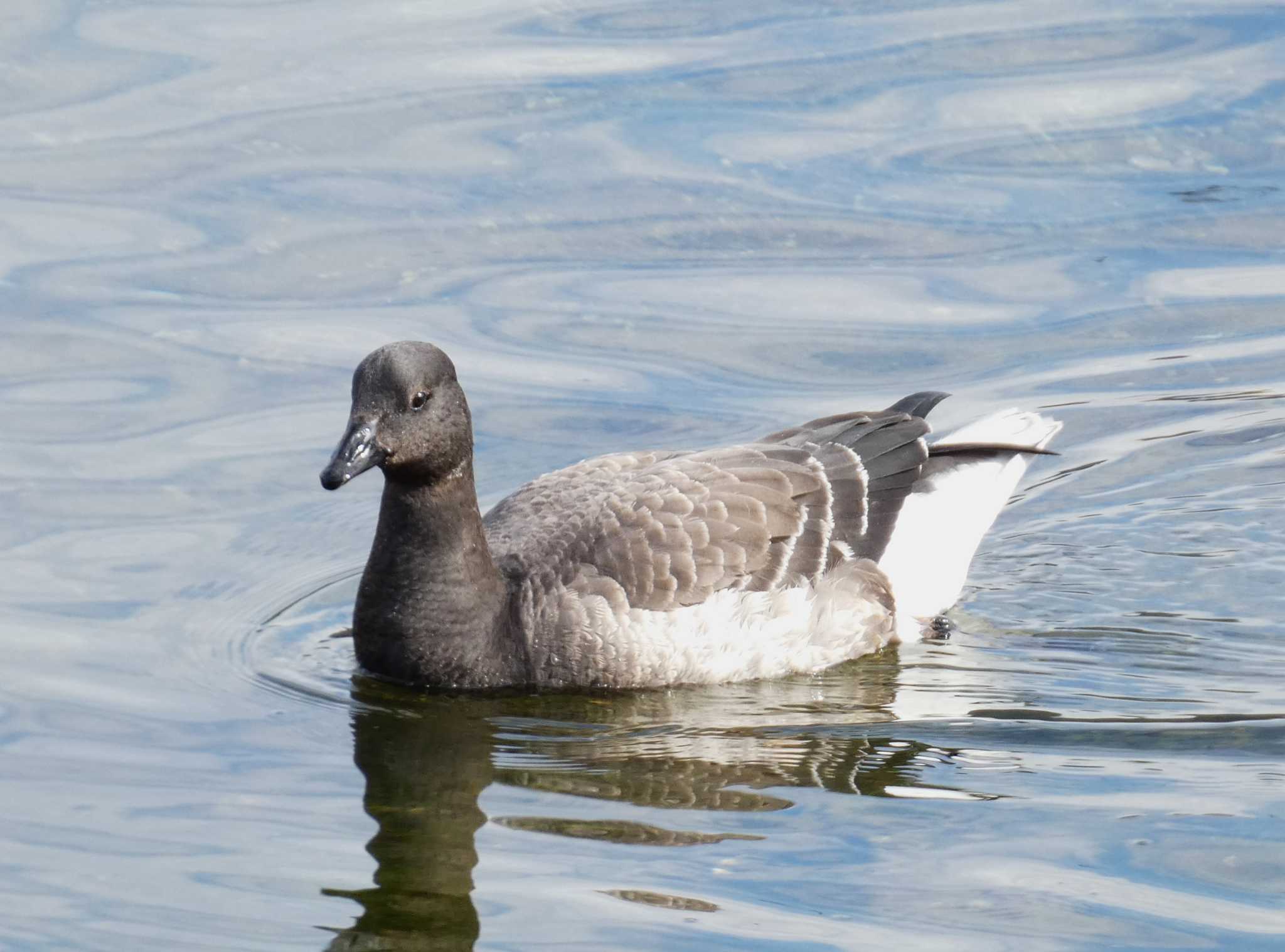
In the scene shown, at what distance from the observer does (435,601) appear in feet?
29.6

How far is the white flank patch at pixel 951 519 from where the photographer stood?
1001 cm

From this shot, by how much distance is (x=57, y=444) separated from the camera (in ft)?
37.8

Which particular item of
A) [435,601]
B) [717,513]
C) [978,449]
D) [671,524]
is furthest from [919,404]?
[435,601]

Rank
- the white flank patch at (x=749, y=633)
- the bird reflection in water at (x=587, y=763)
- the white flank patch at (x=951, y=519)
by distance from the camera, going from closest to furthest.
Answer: the bird reflection in water at (x=587, y=763) < the white flank patch at (x=749, y=633) < the white flank patch at (x=951, y=519)

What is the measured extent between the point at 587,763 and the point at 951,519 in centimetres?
296

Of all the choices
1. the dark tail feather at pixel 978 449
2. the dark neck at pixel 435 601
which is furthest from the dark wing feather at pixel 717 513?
the dark neck at pixel 435 601

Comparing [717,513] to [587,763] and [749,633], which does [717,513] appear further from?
[587,763]

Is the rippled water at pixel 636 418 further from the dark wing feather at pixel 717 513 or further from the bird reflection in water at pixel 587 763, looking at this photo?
the dark wing feather at pixel 717 513

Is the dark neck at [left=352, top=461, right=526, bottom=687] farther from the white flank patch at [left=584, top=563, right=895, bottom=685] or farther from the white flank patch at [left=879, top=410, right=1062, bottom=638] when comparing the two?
the white flank patch at [left=879, top=410, right=1062, bottom=638]

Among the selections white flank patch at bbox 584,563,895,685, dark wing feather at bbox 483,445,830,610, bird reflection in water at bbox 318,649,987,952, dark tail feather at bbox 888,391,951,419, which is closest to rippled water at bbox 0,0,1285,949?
bird reflection in water at bbox 318,649,987,952

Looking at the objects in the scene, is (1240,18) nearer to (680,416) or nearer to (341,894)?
(680,416)

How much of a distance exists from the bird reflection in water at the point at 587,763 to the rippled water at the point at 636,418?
3 cm

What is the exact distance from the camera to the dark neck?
9.01 metres

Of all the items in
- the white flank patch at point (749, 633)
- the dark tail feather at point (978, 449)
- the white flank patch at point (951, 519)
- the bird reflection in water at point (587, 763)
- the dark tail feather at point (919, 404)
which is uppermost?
the dark tail feather at point (919, 404)
